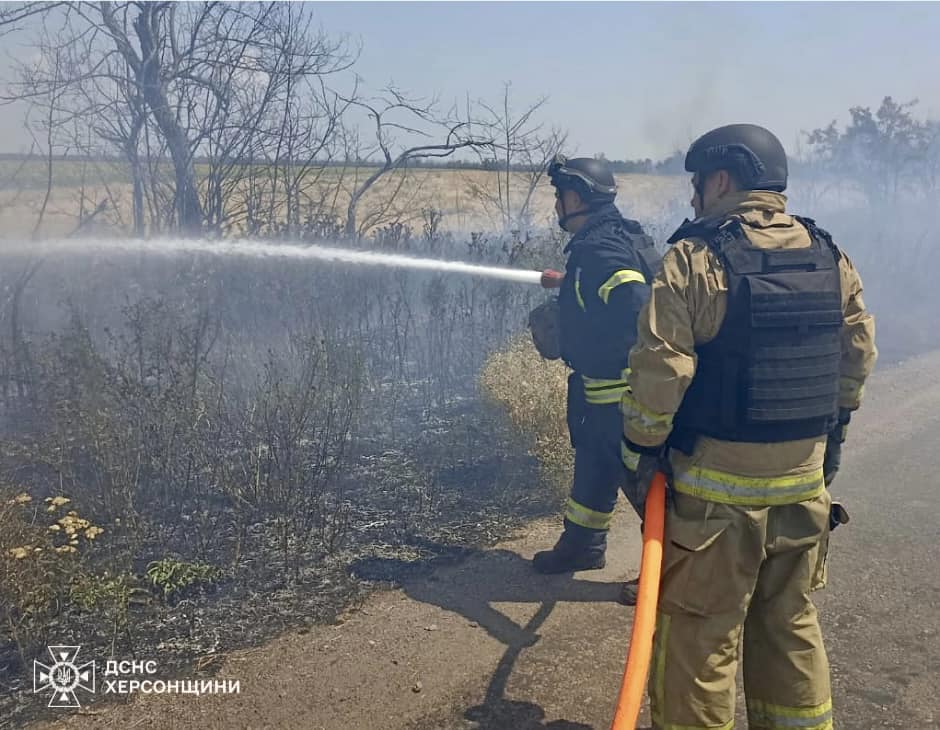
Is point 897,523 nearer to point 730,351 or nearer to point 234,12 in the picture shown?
point 730,351

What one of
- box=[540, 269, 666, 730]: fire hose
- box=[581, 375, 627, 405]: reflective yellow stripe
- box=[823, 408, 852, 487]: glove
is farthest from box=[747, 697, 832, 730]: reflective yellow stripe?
box=[581, 375, 627, 405]: reflective yellow stripe

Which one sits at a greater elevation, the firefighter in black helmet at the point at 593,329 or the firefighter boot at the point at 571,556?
the firefighter in black helmet at the point at 593,329

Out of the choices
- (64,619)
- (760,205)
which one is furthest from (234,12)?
(760,205)

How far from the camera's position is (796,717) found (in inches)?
A: 95.9

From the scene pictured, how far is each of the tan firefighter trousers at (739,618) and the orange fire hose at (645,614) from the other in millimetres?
71

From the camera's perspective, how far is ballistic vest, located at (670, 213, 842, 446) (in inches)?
92.9

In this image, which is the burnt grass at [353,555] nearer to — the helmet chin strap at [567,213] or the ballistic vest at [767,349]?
the helmet chin strap at [567,213]

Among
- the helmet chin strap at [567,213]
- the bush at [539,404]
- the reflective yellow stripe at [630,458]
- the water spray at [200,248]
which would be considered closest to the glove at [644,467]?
the reflective yellow stripe at [630,458]

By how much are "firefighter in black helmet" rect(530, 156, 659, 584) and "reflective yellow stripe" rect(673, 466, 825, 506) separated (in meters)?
1.43

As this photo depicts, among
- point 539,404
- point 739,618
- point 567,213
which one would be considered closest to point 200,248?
point 539,404

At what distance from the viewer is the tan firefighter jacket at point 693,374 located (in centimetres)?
236

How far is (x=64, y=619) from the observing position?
11.3ft

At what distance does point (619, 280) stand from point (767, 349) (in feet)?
4.78

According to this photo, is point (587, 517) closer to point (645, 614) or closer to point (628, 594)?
point (628, 594)
